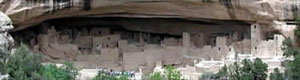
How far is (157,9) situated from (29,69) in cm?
494

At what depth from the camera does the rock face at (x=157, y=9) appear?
1825 cm

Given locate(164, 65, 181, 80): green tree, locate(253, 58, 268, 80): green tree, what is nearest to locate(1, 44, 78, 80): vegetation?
locate(164, 65, 181, 80): green tree

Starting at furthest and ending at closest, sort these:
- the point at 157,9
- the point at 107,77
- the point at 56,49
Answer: the point at 56,49 → the point at 157,9 → the point at 107,77

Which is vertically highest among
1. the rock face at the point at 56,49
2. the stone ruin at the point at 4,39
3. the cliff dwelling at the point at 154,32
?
the stone ruin at the point at 4,39

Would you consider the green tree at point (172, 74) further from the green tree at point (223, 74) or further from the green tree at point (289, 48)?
the green tree at point (289, 48)

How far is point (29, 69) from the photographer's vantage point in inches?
608

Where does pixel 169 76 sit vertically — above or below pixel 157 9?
below

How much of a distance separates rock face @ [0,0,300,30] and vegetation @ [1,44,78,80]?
2021 mm

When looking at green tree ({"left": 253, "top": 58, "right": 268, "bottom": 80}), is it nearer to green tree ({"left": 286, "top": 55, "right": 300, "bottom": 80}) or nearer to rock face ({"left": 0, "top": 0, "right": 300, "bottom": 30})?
green tree ({"left": 286, "top": 55, "right": 300, "bottom": 80})

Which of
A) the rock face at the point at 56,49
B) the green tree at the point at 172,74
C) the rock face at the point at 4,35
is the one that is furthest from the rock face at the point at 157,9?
the rock face at the point at 4,35

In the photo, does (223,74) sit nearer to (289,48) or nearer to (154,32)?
(289,48)

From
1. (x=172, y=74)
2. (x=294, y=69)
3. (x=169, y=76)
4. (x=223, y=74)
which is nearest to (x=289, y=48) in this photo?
(x=294, y=69)

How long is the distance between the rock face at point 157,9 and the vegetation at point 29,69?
2021 mm

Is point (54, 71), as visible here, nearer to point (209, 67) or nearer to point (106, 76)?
point (106, 76)
